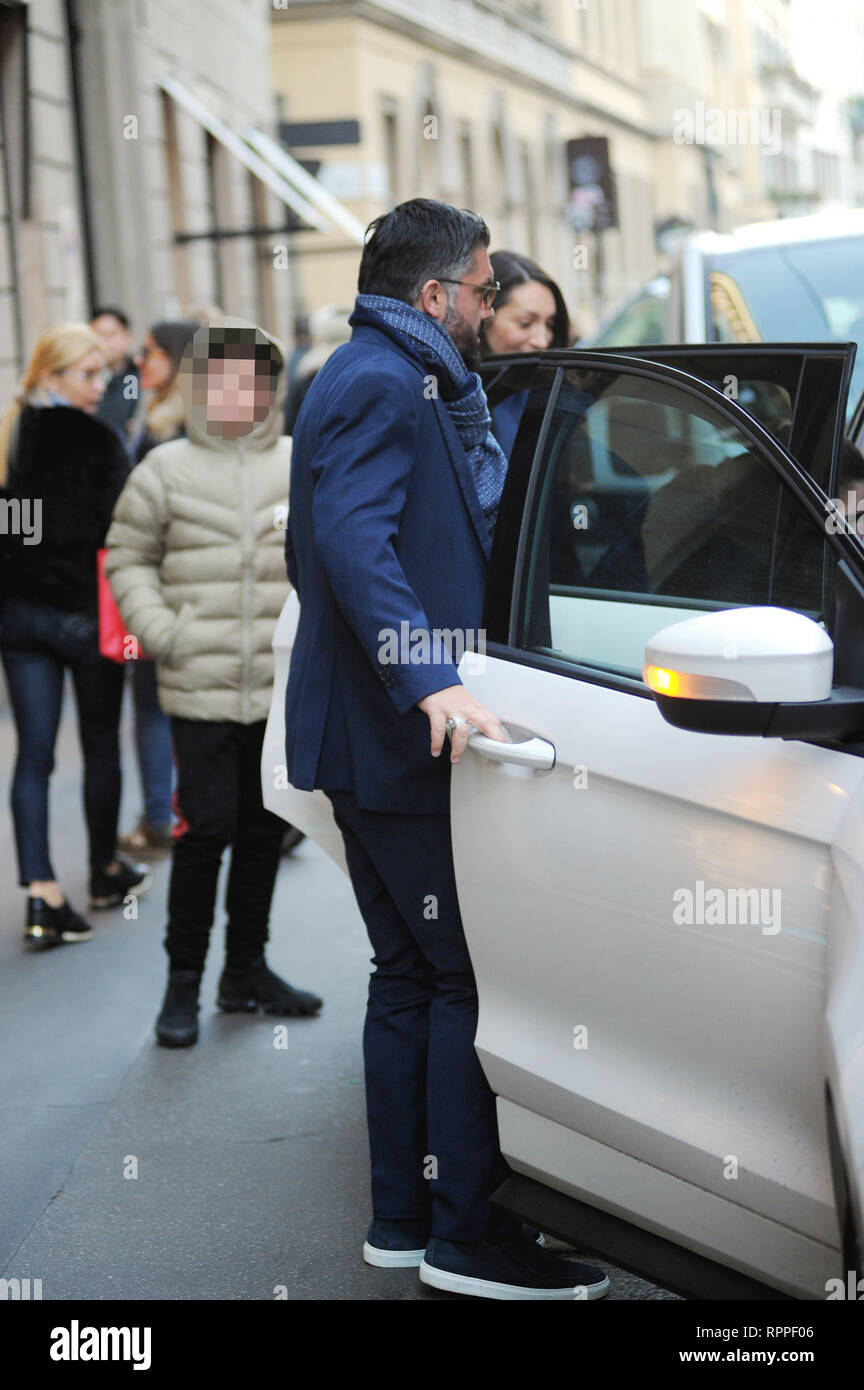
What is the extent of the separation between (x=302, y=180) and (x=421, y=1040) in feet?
54.3

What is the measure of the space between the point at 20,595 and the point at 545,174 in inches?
1394

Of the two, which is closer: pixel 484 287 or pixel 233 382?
pixel 484 287

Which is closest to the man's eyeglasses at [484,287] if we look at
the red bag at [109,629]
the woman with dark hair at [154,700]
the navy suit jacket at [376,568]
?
the navy suit jacket at [376,568]

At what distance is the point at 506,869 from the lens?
2.88m

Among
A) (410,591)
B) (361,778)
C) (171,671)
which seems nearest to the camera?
(410,591)

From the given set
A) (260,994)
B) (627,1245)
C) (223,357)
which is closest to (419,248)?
(223,357)

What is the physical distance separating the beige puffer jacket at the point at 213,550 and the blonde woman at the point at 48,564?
40.5 inches

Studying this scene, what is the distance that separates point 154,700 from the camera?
7.37 meters

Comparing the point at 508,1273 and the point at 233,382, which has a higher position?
the point at 233,382

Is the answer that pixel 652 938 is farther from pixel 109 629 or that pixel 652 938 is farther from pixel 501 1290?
pixel 109 629

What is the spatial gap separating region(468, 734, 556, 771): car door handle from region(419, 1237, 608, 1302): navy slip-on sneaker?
0.95 m

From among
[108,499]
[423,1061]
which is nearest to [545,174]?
[108,499]

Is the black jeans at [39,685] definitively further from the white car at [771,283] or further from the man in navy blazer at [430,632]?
the man in navy blazer at [430,632]

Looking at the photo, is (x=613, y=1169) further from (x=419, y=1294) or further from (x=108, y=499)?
(x=108, y=499)
